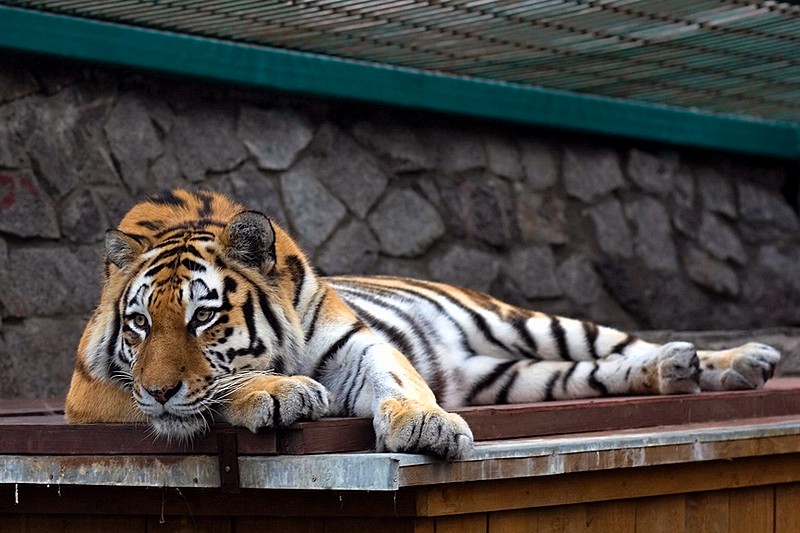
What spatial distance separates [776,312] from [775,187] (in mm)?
803

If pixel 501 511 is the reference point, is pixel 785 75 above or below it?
above

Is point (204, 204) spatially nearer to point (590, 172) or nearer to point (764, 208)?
point (590, 172)

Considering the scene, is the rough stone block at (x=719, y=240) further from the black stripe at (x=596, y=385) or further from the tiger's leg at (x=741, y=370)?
the black stripe at (x=596, y=385)

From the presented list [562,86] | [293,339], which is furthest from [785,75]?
[293,339]

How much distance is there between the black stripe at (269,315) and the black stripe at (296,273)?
13cm

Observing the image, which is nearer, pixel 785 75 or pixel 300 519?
pixel 300 519

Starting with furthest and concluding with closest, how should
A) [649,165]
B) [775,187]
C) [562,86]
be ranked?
[775,187]
[649,165]
[562,86]

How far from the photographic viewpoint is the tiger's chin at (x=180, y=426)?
10.3 feet

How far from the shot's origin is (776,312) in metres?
7.92

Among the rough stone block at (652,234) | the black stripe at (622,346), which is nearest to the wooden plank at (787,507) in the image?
the black stripe at (622,346)

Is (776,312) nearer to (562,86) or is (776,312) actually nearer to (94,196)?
(562,86)

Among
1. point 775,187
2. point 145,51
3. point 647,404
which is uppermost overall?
point 145,51

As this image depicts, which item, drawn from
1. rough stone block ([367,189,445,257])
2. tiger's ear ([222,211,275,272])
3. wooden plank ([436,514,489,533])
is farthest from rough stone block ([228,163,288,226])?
wooden plank ([436,514,489,533])

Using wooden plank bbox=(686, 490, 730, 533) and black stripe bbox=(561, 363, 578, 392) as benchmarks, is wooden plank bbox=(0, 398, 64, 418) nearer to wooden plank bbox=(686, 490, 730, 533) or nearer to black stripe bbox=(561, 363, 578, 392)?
black stripe bbox=(561, 363, 578, 392)
